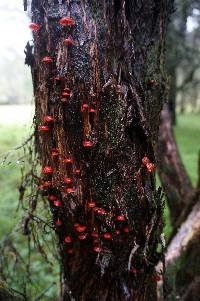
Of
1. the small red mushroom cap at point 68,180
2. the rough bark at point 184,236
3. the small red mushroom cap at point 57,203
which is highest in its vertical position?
the small red mushroom cap at point 68,180

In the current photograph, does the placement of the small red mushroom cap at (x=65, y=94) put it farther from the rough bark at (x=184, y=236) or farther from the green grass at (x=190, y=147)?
the green grass at (x=190, y=147)

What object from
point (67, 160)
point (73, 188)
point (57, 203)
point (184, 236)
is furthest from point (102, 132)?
point (184, 236)

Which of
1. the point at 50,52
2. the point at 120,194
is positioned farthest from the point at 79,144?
the point at 50,52

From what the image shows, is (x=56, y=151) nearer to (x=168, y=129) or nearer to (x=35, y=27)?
(x=35, y=27)

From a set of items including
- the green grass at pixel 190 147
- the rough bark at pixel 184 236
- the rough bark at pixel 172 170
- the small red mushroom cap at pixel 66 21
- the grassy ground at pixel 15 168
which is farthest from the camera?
the green grass at pixel 190 147

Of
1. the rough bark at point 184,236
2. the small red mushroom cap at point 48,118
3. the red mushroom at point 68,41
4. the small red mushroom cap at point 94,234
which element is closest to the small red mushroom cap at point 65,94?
the small red mushroom cap at point 48,118

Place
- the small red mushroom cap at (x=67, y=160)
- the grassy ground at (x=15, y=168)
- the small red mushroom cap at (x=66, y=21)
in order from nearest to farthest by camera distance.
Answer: the small red mushroom cap at (x=66, y=21) < the small red mushroom cap at (x=67, y=160) < the grassy ground at (x=15, y=168)
